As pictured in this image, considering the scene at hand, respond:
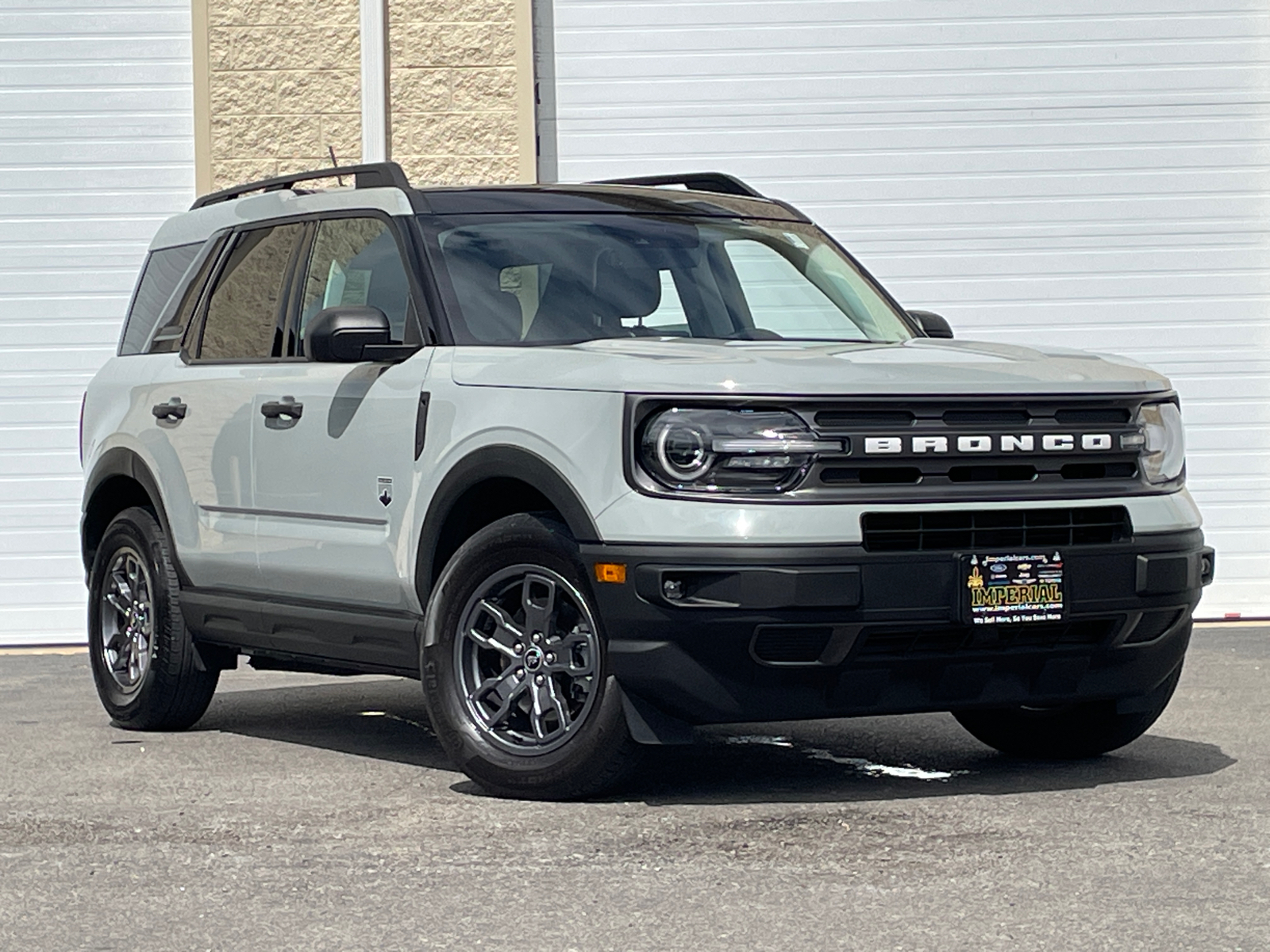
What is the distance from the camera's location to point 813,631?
6070 mm

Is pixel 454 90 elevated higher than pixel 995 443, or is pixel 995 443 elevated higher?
pixel 454 90

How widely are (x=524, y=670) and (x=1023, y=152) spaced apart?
7456mm

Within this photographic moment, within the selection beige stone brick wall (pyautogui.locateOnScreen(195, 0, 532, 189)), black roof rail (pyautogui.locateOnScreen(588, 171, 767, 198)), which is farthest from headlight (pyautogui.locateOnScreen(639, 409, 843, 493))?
beige stone brick wall (pyautogui.locateOnScreen(195, 0, 532, 189))

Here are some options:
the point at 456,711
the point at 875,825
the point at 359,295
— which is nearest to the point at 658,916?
the point at 875,825

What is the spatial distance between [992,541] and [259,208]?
329cm

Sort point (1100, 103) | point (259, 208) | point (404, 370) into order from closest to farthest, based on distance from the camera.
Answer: point (404, 370), point (259, 208), point (1100, 103)

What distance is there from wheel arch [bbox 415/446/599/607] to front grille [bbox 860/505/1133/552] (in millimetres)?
789

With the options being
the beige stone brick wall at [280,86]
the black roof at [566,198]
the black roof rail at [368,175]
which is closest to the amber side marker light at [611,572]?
the black roof at [566,198]

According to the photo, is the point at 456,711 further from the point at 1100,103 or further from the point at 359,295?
the point at 1100,103

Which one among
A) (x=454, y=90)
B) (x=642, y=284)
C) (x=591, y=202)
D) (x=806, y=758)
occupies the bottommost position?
(x=806, y=758)

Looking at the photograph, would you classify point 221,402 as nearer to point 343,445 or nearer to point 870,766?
point 343,445

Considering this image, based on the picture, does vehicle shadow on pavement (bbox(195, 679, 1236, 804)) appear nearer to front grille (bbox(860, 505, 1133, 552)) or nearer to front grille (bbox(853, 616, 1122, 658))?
front grille (bbox(853, 616, 1122, 658))

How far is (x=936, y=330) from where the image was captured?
7.94 meters

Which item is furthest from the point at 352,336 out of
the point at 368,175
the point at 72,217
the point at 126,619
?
the point at 72,217
